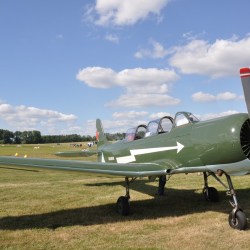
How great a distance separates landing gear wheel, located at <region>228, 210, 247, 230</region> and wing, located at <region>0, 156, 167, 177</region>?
1.64 meters

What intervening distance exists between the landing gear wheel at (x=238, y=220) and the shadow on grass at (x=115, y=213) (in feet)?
4.35

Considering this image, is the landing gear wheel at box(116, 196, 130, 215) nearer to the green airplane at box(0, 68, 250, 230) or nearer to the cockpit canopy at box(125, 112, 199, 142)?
the green airplane at box(0, 68, 250, 230)

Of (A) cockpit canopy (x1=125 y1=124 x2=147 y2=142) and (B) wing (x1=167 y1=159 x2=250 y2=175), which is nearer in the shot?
(B) wing (x1=167 y1=159 x2=250 y2=175)

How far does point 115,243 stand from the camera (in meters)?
5.40

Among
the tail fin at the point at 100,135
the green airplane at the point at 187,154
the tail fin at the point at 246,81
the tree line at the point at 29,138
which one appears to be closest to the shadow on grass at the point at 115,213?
the green airplane at the point at 187,154

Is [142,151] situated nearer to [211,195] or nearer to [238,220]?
[211,195]

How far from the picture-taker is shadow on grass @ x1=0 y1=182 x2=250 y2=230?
665 centimetres

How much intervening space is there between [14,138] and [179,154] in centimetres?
15202

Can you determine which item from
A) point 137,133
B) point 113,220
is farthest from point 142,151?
point 113,220

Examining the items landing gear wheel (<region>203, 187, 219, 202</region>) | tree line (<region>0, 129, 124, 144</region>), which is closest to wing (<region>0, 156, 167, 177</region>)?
landing gear wheel (<region>203, 187, 219, 202</region>)

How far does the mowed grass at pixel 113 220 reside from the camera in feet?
17.7

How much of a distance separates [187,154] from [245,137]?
4.34ft

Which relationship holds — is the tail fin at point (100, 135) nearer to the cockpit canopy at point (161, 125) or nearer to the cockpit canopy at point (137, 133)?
the cockpit canopy at point (137, 133)

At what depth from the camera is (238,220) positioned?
5.96 metres
